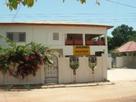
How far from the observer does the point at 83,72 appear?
987 inches

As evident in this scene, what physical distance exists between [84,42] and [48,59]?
844 inches

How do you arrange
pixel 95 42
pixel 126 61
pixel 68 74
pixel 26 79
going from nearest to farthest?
pixel 26 79, pixel 68 74, pixel 95 42, pixel 126 61

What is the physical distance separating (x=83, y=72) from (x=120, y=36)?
218 feet

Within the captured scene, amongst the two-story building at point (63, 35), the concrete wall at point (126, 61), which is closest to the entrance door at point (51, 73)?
the two-story building at point (63, 35)

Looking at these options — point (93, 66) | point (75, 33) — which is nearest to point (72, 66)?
point (93, 66)

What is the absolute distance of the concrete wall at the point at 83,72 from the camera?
80.0ft

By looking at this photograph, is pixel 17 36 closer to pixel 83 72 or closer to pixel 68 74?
pixel 83 72

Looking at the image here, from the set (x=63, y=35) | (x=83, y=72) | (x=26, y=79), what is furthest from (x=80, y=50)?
(x=26, y=79)

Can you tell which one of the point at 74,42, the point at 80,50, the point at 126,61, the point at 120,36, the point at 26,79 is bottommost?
the point at 26,79

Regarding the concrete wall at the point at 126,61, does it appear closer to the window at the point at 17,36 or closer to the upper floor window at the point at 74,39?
the upper floor window at the point at 74,39

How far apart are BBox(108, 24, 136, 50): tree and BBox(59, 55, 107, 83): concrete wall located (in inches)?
2324

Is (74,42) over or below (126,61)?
over

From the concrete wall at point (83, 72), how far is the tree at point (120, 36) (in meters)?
59.0

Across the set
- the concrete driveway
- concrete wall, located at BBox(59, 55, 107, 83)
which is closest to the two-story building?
the concrete driveway
